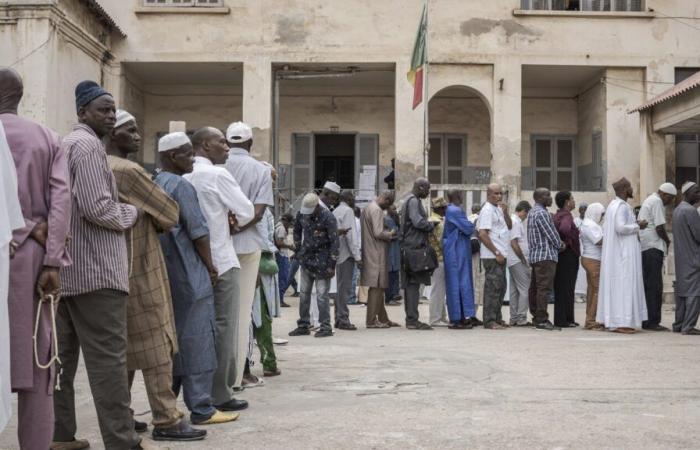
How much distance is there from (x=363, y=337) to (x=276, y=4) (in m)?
11.7

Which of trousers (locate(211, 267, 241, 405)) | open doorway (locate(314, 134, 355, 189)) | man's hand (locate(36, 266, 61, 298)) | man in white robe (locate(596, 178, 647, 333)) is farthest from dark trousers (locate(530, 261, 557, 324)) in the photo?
open doorway (locate(314, 134, 355, 189))

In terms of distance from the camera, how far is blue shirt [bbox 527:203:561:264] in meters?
10.8

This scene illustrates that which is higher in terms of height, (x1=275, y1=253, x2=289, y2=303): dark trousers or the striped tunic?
the striped tunic

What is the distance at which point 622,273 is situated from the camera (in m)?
10.5

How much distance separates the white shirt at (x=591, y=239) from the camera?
11.0 meters

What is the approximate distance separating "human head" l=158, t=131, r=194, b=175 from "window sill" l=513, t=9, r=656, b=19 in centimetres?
1580

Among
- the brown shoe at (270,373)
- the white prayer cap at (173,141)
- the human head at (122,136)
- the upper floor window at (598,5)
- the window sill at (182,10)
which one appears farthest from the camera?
the upper floor window at (598,5)

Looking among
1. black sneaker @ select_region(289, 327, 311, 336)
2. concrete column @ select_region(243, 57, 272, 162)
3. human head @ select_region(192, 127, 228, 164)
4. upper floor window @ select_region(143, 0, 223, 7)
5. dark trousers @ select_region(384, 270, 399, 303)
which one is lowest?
black sneaker @ select_region(289, 327, 311, 336)

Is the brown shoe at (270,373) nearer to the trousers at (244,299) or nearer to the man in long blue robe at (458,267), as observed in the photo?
the trousers at (244,299)

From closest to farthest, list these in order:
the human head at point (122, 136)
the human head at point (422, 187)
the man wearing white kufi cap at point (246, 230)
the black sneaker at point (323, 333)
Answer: the human head at point (122, 136), the man wearing white kufi cap at point (246, 230), the black sneaker at point (323, 333), the human head at point (422, 187)

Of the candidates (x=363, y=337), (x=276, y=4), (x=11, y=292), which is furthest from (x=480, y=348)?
(x=276, y=4)

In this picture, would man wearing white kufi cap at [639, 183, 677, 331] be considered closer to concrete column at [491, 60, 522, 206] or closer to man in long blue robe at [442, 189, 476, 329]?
man in long blue robe at [442, 189, 476, 329]

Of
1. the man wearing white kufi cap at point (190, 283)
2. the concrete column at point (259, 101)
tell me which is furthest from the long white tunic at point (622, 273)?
the concrete column at point (259, 101)

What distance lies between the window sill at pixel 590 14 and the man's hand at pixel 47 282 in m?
17.3
